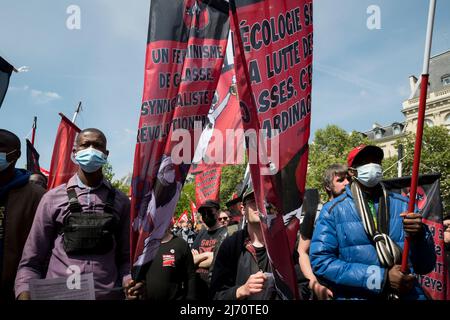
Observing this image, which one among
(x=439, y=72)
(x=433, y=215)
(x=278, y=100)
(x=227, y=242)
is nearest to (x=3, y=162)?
(x=227, y=242)

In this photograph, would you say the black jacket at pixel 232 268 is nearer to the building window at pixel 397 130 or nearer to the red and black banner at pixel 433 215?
the red and black banner at pixel 433 215

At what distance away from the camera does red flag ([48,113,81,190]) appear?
662 cm

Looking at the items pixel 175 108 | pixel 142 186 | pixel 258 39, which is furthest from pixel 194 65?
pixel 142 186

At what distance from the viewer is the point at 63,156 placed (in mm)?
6984

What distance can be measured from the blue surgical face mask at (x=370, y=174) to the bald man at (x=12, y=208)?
2752 mm

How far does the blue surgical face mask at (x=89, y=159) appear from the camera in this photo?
2.98 meters

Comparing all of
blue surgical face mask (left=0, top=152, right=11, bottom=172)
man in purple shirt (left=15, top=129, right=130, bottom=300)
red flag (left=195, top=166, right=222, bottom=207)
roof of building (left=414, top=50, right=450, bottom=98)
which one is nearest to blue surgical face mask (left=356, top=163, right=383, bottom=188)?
man in purple shirt (left=15, top=129, right=130, bottom=300)

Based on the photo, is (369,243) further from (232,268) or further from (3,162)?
(3,162)

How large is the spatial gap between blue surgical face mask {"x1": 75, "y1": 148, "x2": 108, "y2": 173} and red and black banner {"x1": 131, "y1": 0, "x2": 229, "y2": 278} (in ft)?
1.62

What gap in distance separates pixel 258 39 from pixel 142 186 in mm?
1287

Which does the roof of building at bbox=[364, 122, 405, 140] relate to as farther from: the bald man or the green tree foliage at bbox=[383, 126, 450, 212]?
the bald man

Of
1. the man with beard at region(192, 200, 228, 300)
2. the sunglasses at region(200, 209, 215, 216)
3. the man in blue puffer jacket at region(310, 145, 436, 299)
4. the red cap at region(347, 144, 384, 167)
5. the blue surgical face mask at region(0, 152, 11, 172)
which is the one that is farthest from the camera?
the sunglasses at region(200, 209, 215, 216)
